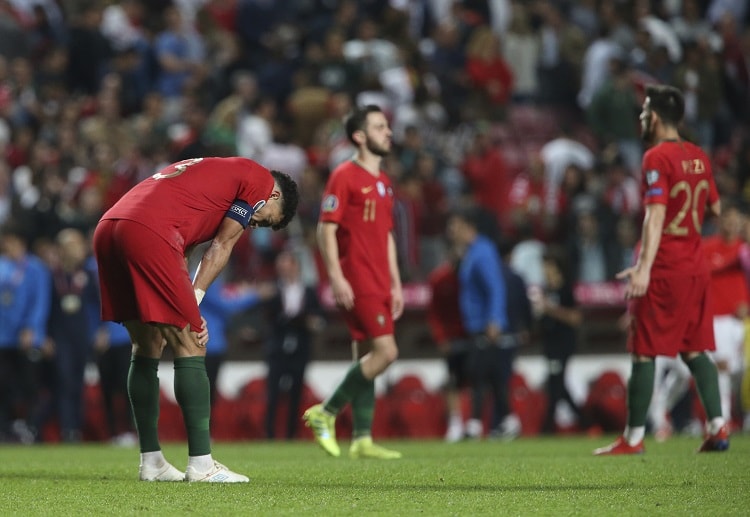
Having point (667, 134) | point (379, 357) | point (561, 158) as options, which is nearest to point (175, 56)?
point (561, 158)

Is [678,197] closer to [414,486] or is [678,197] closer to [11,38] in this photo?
[414,486]

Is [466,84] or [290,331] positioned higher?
[466,84]

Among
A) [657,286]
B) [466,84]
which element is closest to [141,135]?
[466,84]

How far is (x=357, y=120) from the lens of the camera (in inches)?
412

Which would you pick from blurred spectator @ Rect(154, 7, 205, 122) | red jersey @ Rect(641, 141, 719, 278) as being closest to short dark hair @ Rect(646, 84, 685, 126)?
red jersey @ Rect(641, 141, 719, 278)

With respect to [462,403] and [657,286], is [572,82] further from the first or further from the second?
[657,286]

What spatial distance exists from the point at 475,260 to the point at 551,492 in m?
8.44

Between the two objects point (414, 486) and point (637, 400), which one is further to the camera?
point (637, 400)

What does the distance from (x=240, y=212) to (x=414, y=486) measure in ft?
5.88

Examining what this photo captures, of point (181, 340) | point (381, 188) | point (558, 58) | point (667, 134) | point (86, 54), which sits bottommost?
point (181, 340)

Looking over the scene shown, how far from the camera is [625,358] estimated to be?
16.0 metres

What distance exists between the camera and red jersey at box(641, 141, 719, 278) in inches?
380

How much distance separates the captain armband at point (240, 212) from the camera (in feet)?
25.1

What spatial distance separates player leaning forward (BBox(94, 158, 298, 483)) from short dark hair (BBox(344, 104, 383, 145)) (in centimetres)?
260
